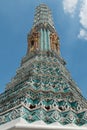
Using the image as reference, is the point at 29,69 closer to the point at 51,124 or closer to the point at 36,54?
the point at 36,54

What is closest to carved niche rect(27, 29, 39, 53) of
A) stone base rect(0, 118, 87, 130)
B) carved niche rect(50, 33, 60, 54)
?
carved niche rect(50, 33, 60, 54)

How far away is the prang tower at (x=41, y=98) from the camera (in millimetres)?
10625

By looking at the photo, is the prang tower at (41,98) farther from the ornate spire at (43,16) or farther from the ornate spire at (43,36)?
the ornate spire at (43,16)

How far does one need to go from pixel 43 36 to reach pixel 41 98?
7897 millimetres

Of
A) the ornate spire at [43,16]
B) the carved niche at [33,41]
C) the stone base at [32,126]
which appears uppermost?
the ornate spire at [43,16]

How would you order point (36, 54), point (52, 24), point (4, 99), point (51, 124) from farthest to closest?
point (52, 24), point (36, 54), point (4, 99), point (51, 124)

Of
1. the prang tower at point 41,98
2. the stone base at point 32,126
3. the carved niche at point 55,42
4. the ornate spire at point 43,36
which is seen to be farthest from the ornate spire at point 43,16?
the stone base at point 32,126

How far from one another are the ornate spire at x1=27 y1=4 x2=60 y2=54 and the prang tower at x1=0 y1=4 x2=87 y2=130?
86 millimetres

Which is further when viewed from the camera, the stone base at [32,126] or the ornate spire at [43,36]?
the ornate spire at [43,36]

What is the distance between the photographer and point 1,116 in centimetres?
1141

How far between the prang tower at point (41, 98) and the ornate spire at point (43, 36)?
0.28 ft

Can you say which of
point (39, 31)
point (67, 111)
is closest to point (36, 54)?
point (39, 31)

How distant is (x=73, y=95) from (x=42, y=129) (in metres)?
3.55

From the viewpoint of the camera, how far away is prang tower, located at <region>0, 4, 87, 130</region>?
34.9 feet
